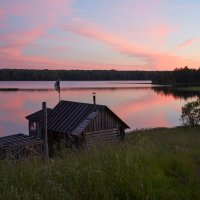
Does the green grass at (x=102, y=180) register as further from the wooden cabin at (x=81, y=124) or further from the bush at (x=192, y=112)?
the bush at (x=192, y=112)

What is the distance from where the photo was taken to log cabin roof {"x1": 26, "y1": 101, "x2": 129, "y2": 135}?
65.0 feet

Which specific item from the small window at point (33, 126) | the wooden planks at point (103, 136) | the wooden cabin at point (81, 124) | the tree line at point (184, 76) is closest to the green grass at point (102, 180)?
the wooden cabin at point (81, 124)

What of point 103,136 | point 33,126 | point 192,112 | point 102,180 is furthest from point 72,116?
point 192,112

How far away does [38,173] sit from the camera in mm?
4781

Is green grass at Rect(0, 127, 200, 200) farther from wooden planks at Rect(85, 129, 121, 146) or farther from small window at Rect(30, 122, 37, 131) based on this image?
small window at Rect(30, 122, 37, 131)

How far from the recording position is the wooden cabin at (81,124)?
19.6 m

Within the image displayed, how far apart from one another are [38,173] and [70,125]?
15.4 metres

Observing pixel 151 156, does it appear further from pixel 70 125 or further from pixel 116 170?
pixel 70 125

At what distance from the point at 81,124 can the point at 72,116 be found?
1.49 meters

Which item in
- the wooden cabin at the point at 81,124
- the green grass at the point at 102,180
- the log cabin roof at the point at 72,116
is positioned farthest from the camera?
the log cabin roof at the point at 72,116

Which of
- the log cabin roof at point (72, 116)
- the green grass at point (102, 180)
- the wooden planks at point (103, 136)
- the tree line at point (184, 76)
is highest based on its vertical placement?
the tree line at point (184, 76)

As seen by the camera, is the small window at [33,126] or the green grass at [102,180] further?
the small window at [33,126]

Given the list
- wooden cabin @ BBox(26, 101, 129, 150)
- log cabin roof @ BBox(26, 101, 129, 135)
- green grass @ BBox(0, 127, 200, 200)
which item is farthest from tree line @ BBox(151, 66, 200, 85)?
green grass @ BBox(0, 127, 200, 200)

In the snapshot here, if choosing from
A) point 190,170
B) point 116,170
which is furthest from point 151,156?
point 116,170
